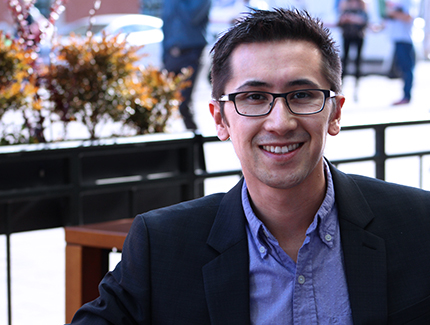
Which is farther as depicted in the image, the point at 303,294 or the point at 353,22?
the point at 353,22

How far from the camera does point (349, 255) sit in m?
1.66

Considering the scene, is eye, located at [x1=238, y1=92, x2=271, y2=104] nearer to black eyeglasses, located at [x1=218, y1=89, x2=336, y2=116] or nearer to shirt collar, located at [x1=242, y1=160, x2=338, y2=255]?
black eyeglasses, located at [x1=218, y1=89, x2=336, y2=116]

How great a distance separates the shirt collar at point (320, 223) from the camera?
1.67 m

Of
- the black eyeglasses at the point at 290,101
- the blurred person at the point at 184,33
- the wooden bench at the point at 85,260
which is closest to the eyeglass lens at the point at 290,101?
the black eyeglasses at the point at 290,101

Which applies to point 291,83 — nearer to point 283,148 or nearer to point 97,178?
point 283,148

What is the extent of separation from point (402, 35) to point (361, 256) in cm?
861

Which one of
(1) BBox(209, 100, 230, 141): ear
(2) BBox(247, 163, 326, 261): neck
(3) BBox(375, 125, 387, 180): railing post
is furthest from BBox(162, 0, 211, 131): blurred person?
(2) BBox(247, 163, 326, 261): neck

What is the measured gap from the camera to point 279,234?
67.2 inches

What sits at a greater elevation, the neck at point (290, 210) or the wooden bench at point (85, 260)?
the neck at point (290, 210)

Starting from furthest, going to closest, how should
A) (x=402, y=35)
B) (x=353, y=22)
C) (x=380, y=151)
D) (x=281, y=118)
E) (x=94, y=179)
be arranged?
(x=353, y=22), (x=402, y=35), (x=380, y=151), (x=94, y=179), (x=281, y=118)

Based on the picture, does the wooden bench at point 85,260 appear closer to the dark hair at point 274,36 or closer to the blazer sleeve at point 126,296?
the blazer sleeve at point 126,296

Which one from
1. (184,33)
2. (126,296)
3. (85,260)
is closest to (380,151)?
(85,260)

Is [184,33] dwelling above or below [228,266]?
above

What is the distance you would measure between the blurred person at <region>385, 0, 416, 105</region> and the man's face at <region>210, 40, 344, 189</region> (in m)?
8.21
